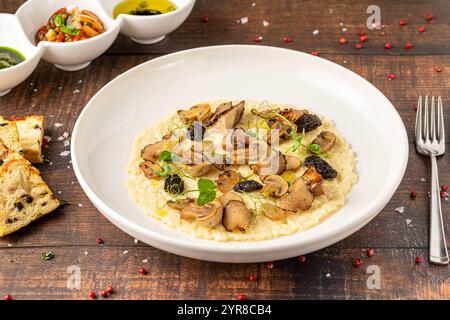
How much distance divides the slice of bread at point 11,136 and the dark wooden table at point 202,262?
0.26 meters

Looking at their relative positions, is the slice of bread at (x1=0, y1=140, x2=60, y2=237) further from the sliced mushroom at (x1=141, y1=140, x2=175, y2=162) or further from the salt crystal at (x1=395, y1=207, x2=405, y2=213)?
the salt crystal at (x1=395, y1=207, x2=405, y2=213)

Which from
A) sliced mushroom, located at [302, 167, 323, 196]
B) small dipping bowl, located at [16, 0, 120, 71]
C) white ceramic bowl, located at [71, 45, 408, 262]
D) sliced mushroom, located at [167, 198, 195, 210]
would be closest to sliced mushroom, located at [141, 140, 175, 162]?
white ceramic bowl, located at [71, 45, 408, 262]

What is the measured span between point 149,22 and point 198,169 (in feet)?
6.41

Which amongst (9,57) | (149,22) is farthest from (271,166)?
(9,57)

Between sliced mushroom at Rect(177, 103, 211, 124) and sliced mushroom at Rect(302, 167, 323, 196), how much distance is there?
39.5 inches

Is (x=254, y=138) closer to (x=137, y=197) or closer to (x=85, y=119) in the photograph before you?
(x=137, y=197)

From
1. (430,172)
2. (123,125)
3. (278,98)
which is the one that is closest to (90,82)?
(123,125)

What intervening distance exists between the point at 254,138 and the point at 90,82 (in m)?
1.84

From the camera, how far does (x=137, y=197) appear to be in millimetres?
4250

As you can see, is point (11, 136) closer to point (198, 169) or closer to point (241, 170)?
point (198, 169)

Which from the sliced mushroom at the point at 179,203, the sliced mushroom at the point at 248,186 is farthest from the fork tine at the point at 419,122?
the sliced mushroom at the point at 179,203

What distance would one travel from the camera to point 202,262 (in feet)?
13.5

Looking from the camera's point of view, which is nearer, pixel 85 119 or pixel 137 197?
pixel 137 197
